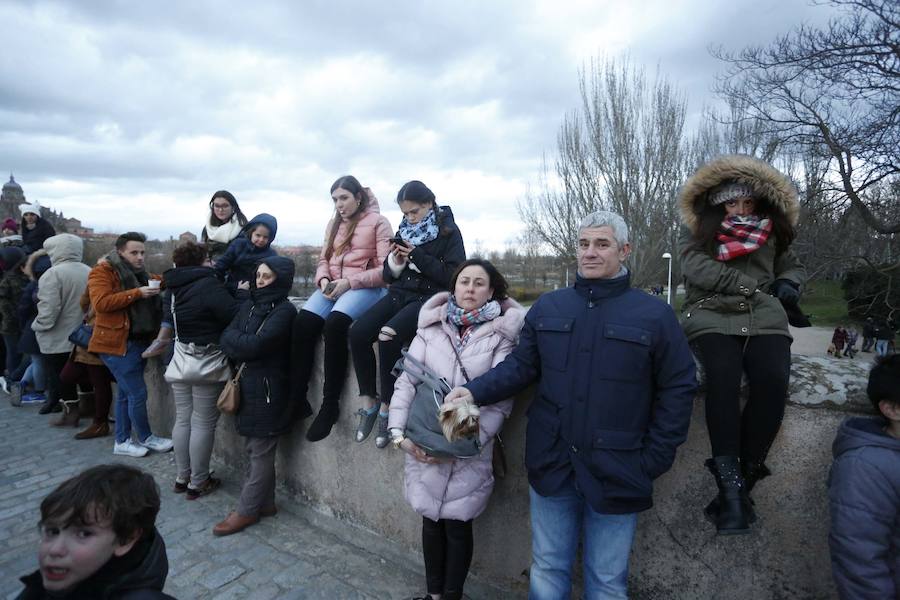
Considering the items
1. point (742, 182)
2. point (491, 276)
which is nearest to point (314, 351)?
point (491, 276)

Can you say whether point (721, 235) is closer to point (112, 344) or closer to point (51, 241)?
point (112, 344)

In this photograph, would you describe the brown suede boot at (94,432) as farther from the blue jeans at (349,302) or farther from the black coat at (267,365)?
the blue jeans at (349,302)

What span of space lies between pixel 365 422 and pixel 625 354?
1691 mm

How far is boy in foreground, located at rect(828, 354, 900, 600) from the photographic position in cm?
152

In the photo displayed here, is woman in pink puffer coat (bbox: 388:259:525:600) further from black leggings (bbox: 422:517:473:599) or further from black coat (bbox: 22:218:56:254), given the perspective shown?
black coat (bbox: 22:218:56:254)

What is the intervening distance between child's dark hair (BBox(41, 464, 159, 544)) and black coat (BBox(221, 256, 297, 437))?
5.52 feet

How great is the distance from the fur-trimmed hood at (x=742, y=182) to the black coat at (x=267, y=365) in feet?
8.31

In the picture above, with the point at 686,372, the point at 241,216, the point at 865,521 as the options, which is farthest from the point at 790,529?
the point at 241,216

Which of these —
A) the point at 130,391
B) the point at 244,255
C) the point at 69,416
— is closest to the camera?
the point at 244,255

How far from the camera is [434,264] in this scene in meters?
2.89

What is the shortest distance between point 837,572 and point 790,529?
0.31 metres

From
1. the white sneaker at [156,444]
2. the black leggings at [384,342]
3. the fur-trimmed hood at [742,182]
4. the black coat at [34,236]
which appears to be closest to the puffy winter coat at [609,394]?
the fur-trimmed hood at [742,182]

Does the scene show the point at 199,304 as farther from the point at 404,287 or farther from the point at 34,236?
the point at 34,236

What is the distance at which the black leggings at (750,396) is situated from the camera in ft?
5.97
